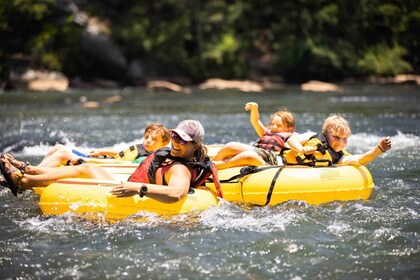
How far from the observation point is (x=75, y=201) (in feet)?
16.3

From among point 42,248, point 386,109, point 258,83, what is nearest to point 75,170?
point 42,248

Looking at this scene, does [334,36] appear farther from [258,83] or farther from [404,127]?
[404,127]

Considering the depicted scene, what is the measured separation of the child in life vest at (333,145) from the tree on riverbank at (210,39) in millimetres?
17195

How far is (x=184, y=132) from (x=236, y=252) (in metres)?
1.07

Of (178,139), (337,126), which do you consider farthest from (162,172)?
(337,126)

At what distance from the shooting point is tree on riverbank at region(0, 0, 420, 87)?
79.5 feet

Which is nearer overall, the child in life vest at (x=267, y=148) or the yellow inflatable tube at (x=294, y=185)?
the yellow inflatable tube at (x=294, y=185)

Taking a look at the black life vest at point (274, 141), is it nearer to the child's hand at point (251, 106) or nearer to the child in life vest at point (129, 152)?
the child's hand at point (251, 106)

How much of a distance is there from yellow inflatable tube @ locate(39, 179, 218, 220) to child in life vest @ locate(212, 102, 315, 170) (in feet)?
3.24

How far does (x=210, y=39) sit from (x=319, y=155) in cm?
2250

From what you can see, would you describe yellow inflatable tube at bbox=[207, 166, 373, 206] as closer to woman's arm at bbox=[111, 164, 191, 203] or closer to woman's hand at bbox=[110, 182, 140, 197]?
woman's arm at bbox=[111, 164, 191, 203]

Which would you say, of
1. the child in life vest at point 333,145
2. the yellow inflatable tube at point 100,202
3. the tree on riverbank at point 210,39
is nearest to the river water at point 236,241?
the yellow inflatable tube at point 100,202

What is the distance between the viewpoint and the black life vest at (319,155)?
6.00 m

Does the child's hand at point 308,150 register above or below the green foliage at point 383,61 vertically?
below
